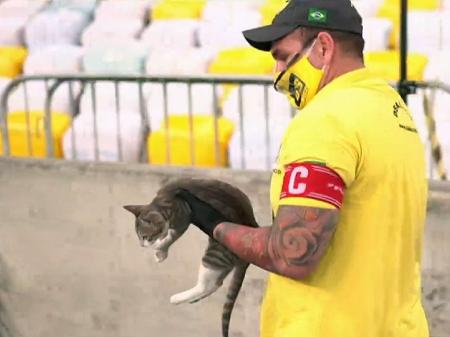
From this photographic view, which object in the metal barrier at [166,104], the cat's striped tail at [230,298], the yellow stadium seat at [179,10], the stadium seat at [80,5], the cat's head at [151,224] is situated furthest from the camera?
the stadium seat at [80,5]

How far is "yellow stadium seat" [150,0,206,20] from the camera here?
4.40 m

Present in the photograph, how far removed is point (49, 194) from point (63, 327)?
0.58 metres

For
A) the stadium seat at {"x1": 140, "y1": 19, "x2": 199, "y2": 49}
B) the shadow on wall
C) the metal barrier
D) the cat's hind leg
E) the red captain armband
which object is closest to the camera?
the red captain armband

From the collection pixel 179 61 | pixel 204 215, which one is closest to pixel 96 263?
pixel 179 61

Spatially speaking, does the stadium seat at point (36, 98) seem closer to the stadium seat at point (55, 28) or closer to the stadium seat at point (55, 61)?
the stadium seat at point (55, 61)

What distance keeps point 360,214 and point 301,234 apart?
0.13 meters

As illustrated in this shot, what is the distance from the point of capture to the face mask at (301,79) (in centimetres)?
161

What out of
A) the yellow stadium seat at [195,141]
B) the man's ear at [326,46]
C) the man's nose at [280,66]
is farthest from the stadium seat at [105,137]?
the man's ear at [326,46]

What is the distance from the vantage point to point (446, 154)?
3084 millimetres

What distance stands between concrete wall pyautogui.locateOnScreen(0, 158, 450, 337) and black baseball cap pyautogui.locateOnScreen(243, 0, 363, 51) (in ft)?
4.84

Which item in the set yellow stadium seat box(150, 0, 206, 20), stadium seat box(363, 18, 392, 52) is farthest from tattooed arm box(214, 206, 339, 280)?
yellow stadium seat box(150, 0, 206, 20)

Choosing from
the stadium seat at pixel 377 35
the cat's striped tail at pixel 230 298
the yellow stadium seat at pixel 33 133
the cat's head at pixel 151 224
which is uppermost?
the stadium seat at pixel 377 35

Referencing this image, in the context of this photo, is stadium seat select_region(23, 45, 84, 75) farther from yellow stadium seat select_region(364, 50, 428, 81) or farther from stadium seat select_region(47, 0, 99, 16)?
yellow stadium seat select_region(364, 50, 428, 81)

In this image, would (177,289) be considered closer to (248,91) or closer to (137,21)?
(248,91)
